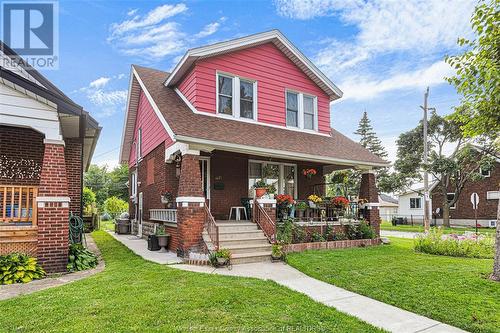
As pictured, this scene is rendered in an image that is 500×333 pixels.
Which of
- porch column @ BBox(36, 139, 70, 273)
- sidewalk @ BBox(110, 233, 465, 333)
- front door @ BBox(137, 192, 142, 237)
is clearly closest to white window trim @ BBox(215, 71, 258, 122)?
sidewalk @ BBox(110, 233, 465, 333)

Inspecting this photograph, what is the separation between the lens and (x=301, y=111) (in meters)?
13.0

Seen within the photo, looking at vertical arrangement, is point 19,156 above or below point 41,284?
above

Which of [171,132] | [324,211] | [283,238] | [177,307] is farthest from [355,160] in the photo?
[177,307]

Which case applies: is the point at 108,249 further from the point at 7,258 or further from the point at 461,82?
the point at 461,82

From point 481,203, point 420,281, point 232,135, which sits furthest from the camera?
point 481,203

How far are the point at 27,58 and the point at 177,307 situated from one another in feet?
32.7

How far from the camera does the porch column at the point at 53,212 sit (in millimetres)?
7113

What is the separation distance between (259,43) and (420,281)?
30.5ft

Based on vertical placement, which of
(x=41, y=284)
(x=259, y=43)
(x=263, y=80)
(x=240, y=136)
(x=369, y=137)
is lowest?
(x=41, y=284)

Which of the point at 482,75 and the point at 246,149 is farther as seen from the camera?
the point at 246,149

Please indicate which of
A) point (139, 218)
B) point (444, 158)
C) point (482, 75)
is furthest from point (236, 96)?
point (444, 158)

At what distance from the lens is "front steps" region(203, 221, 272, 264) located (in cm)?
847

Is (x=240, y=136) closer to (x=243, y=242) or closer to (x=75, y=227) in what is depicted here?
(x=243, y=242)

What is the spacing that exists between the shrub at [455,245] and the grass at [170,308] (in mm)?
6644
